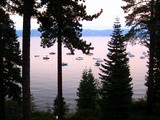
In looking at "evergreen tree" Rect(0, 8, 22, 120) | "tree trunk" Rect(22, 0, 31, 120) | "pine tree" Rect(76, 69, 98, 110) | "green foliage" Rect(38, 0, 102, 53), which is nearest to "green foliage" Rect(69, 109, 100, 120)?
"evergreen tree" Rect(0, 8, 22, 120)

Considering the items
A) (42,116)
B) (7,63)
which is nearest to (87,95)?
(42,116)

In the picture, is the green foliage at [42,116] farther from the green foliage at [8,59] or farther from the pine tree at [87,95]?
the pine tree at [87,95]

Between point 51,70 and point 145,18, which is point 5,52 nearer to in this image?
point 145,18

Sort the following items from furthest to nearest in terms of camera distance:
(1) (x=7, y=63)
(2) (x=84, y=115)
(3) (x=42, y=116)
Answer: (2) (x=84, y=115)
(3) (x=42, y=116)
(1) (x=7, y=63)

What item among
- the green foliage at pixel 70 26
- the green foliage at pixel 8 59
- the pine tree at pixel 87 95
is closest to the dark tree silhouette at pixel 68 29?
the green foliage at pixel 70 26

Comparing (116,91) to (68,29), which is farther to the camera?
(116,91)

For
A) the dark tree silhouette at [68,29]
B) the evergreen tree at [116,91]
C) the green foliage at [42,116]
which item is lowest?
the green foliage at [42,116]

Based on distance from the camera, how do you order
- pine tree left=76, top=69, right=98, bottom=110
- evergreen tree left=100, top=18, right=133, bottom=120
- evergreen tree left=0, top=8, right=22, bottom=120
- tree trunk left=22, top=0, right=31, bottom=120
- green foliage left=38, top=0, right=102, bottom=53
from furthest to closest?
pine tree left=76, top=69, right=98, bottom=110, evergreen tree left=100, top=18, right=133, bottom=120, evergreen tree left=0, top=8, right=22, bottom=120, green foliage left=38, top=0, right=102, bottom=53, tree trunk left=22, top=0, right=31, bottom=120

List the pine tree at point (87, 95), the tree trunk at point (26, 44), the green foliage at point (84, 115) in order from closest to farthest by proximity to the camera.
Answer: the tree trunk at point (26, 44) → the green foliage at point (84, 115) → the pine tree at point (87, 95)

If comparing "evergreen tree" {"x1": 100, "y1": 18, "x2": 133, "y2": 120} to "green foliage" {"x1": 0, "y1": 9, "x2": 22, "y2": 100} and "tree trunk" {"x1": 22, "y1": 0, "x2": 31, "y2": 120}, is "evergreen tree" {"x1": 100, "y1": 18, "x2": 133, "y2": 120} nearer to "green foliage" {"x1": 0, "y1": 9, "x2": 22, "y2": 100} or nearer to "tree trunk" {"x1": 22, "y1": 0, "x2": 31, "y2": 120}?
"green foliage" {"x1": 0, "y1": 9, "x2": 22, "y2": 100}

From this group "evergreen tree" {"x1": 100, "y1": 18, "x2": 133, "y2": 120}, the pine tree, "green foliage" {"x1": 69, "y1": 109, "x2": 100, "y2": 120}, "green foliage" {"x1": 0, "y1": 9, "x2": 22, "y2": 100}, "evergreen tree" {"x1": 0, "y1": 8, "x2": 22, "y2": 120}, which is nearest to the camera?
"evergreen tree" {"x1": 0, "y1": 8, "x2": 22, "y2": 120}

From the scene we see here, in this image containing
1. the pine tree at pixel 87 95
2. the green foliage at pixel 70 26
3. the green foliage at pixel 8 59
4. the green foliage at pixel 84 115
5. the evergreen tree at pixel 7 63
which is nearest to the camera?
the green foliage at pixel 70 26

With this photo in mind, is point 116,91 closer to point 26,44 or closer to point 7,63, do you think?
point 7,63

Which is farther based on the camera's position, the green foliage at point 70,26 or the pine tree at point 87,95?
the pine tree at point 87,95
